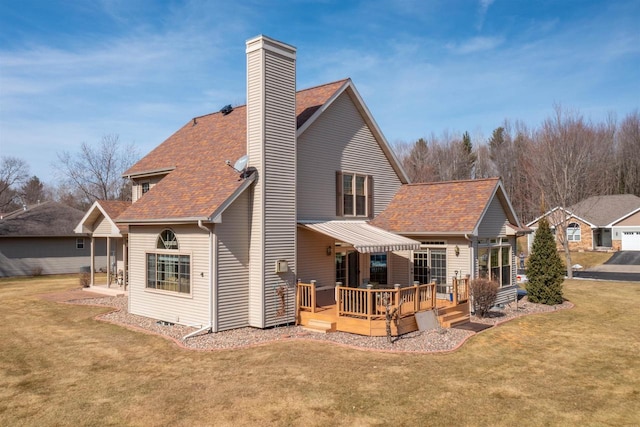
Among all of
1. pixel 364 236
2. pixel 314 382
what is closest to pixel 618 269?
pixel 364 236

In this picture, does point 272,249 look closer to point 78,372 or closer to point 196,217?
point 196,217

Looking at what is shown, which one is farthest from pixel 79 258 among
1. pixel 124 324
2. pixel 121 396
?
pixel 121 396

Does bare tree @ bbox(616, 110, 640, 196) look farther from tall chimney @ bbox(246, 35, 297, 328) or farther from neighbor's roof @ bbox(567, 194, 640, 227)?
tall chimney @ bbox(246, 35, 297, 328)

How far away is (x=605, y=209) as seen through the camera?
54.2m

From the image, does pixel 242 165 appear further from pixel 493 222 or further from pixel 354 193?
pixel 493 222

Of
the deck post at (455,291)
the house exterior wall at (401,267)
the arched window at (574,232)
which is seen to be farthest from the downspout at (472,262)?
the arched window at (574,232)

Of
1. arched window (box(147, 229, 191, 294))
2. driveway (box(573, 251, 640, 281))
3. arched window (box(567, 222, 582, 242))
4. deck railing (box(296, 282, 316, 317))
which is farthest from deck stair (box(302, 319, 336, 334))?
arched window (box(567, 222, 582, 242))

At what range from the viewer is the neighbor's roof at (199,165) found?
16.3m

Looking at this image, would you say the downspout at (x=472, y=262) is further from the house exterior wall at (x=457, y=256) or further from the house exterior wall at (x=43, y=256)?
the house exterior wall at (x=43, y=256)

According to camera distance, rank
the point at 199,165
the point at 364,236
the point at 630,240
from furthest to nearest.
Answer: the point at 630,240, the point at 199,165, the point at 364,236

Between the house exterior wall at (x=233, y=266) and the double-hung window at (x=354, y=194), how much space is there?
5.45m

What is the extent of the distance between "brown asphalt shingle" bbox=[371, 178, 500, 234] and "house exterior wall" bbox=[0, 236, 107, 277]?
2888 cm

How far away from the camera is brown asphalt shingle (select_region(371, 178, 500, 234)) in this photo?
19.5m

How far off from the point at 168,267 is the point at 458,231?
11648mm
